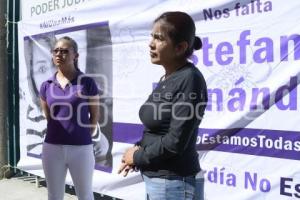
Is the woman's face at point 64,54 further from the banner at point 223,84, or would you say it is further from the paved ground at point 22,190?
the paved ground at point 22,190

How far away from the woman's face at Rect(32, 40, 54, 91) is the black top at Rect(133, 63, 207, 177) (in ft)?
12.1

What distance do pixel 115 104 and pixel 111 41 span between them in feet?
2.12

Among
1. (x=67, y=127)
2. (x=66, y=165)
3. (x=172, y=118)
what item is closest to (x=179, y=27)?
(x=172, y=118)

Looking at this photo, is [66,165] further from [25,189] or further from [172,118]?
[25,189]

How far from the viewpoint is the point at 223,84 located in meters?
3.78

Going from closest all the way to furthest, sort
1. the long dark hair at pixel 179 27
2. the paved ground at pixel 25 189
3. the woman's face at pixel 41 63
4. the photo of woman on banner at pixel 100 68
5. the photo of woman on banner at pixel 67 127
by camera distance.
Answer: the long dark hair at pixel 179 27 → the photo of woman on banner at pixel 67 127 → the photo of woman on banner at pixel 100 68 → the paved ground at pixel 25 189 → the woman's face at pixel 41 63

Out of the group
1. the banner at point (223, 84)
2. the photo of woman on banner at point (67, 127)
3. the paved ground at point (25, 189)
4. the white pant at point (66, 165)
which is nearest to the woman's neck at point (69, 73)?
the photo of woman on banner at point (67, 127)

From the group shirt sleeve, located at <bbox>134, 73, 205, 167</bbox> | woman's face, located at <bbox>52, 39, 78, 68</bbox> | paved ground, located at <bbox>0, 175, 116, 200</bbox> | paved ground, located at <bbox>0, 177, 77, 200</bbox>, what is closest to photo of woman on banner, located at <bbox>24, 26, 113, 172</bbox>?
paved ground, located at <bbox>0, 175, 116, 200</bbox>

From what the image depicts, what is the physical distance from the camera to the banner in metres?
3.41

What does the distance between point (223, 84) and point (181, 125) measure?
190 centimetres

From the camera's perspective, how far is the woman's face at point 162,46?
2078mm

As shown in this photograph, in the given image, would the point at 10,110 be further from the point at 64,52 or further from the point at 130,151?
the point at 130,151

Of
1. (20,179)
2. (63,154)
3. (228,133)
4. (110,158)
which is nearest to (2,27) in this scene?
(20,179)

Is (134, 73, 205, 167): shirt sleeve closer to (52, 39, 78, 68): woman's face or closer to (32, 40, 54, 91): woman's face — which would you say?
(52, 39, 78, 68): woman's face
